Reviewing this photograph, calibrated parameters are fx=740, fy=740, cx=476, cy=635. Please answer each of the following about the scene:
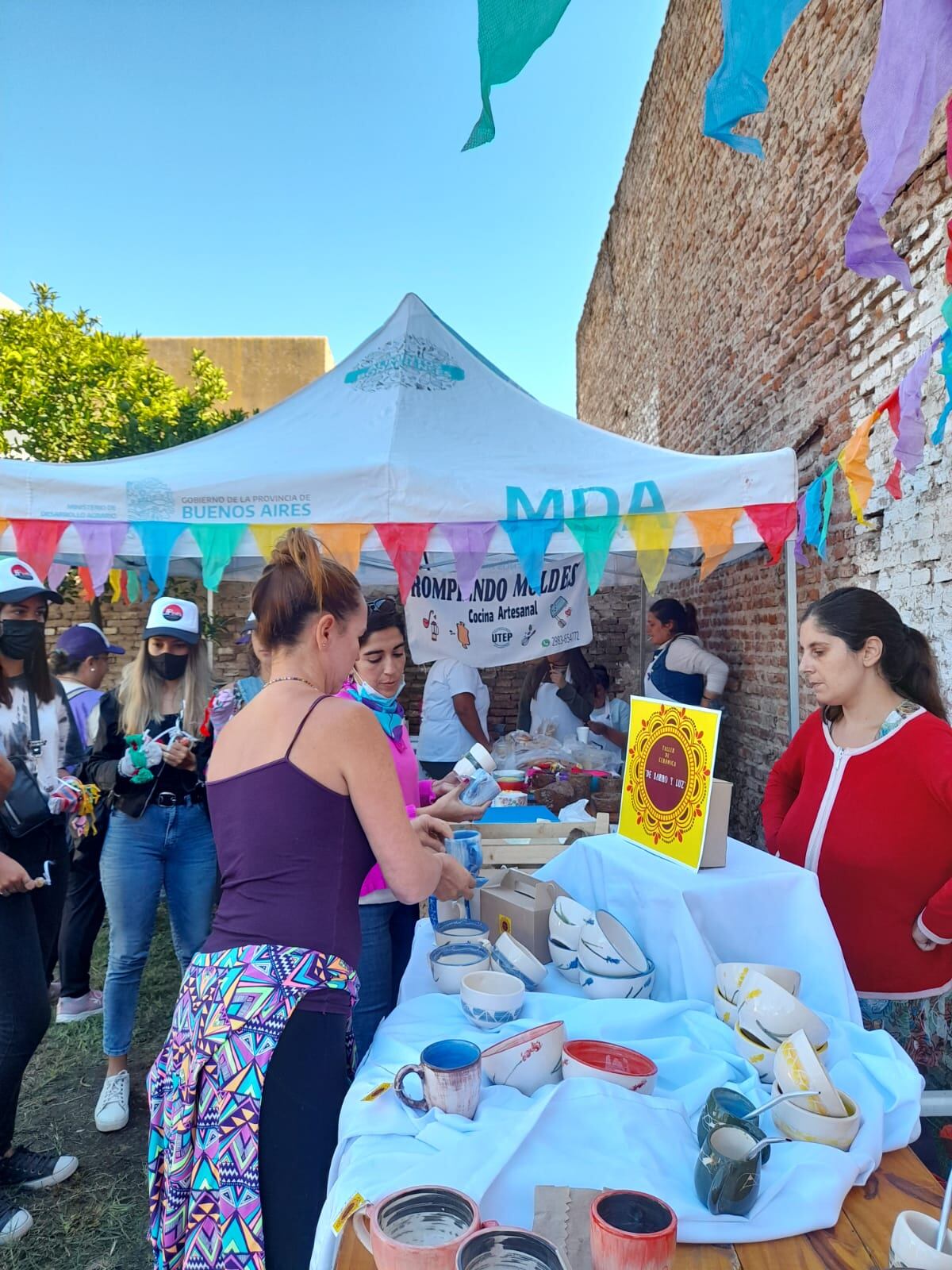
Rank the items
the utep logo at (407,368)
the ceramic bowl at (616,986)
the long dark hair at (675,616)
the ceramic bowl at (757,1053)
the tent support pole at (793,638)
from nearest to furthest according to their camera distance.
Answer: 1. the ceramic bowl at (757,1053)
2. the ceramic bowl at (616,986)
3. the tent support pole at (793,638)
4. the utep logo at (407,368)
5. the long dark hair at (675,616)

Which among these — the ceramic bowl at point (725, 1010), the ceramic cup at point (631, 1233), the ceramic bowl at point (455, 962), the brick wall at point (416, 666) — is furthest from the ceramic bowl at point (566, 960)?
the brick wall at point (416, 666)

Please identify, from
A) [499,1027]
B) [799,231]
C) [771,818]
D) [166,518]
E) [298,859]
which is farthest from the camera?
[799,231]

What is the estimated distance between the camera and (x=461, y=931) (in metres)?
1.84

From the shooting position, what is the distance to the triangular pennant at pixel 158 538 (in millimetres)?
3545

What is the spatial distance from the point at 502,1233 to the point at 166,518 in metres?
3.34

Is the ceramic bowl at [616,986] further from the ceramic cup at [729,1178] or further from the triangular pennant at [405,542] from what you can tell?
the triangular pennant at [405,542]

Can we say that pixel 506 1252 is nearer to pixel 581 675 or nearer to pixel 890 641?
pixel 890 641

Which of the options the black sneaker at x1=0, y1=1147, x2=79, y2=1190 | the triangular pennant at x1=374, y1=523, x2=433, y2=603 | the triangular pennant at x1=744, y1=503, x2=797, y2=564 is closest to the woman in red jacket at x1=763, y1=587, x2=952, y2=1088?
the triangular pennant at x1=744, y1=503, x2=797, y2=564

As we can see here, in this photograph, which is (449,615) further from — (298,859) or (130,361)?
(130,361)

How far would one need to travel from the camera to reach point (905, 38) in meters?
1.19

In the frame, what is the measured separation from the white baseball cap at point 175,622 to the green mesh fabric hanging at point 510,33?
2.24 m

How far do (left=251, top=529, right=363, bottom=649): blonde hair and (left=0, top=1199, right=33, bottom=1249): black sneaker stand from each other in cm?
202

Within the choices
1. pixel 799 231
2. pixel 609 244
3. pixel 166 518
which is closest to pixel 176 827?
pixel 166 518

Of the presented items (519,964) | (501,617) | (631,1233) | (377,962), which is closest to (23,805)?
(377,962)
